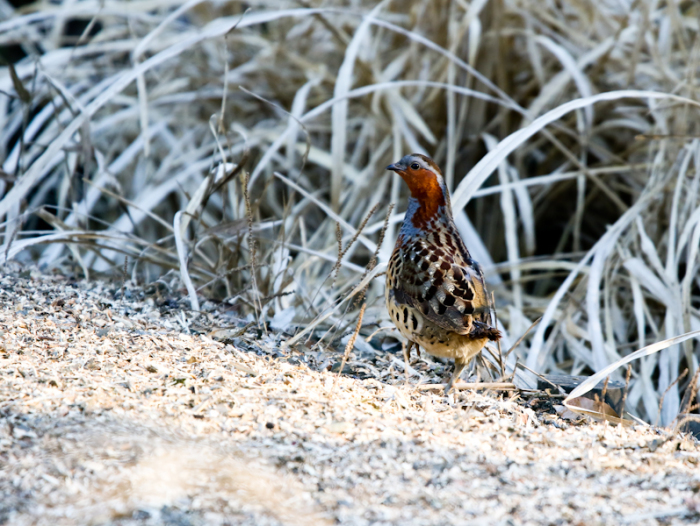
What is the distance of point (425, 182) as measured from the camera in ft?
9.19

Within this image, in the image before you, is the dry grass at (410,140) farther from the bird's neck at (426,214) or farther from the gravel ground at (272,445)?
the gravel ground at (272,445)

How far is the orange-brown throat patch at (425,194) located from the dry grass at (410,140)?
Answer: 22.1 inches

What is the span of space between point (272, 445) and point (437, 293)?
876mm

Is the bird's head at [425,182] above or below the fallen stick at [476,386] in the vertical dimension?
above

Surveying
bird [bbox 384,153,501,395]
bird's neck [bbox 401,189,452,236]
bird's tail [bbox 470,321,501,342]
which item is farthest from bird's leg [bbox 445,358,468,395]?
bird's neck [bbox 401,189,452,236]

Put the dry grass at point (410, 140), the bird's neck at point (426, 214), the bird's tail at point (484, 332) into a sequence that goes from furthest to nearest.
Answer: the dry grass at point (410, 140), the bird's neck at point (426, 214), the bird's tail at point (484, 332)

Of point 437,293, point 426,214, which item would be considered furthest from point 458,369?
point 426,214

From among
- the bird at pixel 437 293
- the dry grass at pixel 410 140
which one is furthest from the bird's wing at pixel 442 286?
the dry grass at pixel 410 140

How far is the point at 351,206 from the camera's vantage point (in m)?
4.21

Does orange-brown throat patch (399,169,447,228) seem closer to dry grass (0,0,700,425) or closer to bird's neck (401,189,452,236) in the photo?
bird's neck (401,189,452,236)

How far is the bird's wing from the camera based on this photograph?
233 centimetres

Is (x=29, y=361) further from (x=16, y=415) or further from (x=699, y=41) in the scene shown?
(x=699, y=41)

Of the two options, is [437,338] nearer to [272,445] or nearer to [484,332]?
[484,332]

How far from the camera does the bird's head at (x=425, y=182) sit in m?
2.79
